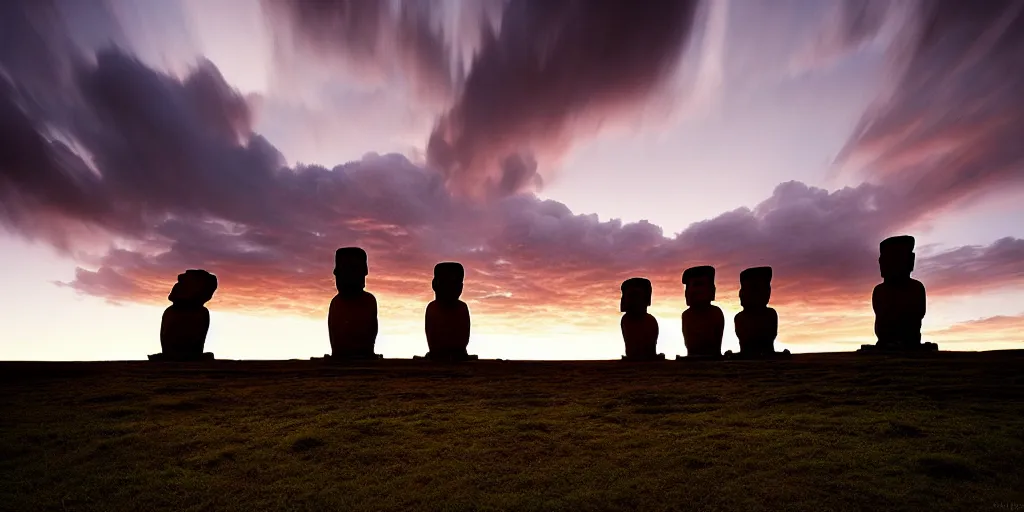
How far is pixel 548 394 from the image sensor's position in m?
10.2

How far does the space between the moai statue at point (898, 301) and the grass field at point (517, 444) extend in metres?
6.87

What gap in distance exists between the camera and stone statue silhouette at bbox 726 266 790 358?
68.4 ft

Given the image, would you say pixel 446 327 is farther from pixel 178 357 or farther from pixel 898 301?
pixel 898 301

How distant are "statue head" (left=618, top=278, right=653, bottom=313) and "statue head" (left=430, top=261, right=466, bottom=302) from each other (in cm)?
736

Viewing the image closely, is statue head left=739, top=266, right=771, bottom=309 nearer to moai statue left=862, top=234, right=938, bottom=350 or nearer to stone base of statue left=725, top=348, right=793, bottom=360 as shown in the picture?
stone base of statue left=725, top=348, right=793, bottom=360

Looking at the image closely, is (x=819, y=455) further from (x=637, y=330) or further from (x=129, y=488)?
(x=637, y=330)

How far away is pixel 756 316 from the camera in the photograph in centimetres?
2109

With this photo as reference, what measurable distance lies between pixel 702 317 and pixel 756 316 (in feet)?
6.62

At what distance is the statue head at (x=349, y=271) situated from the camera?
57.5 ft

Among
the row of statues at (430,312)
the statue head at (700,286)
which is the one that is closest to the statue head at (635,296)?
the statue head at (700,286)

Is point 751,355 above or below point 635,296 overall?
below

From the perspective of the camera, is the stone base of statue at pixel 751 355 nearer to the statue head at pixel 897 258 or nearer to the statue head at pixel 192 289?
the statue head at pixel 897 258

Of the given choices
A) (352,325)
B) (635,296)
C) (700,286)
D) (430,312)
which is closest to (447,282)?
(430,312)

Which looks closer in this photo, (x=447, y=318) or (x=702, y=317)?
(x=447, y=318)
